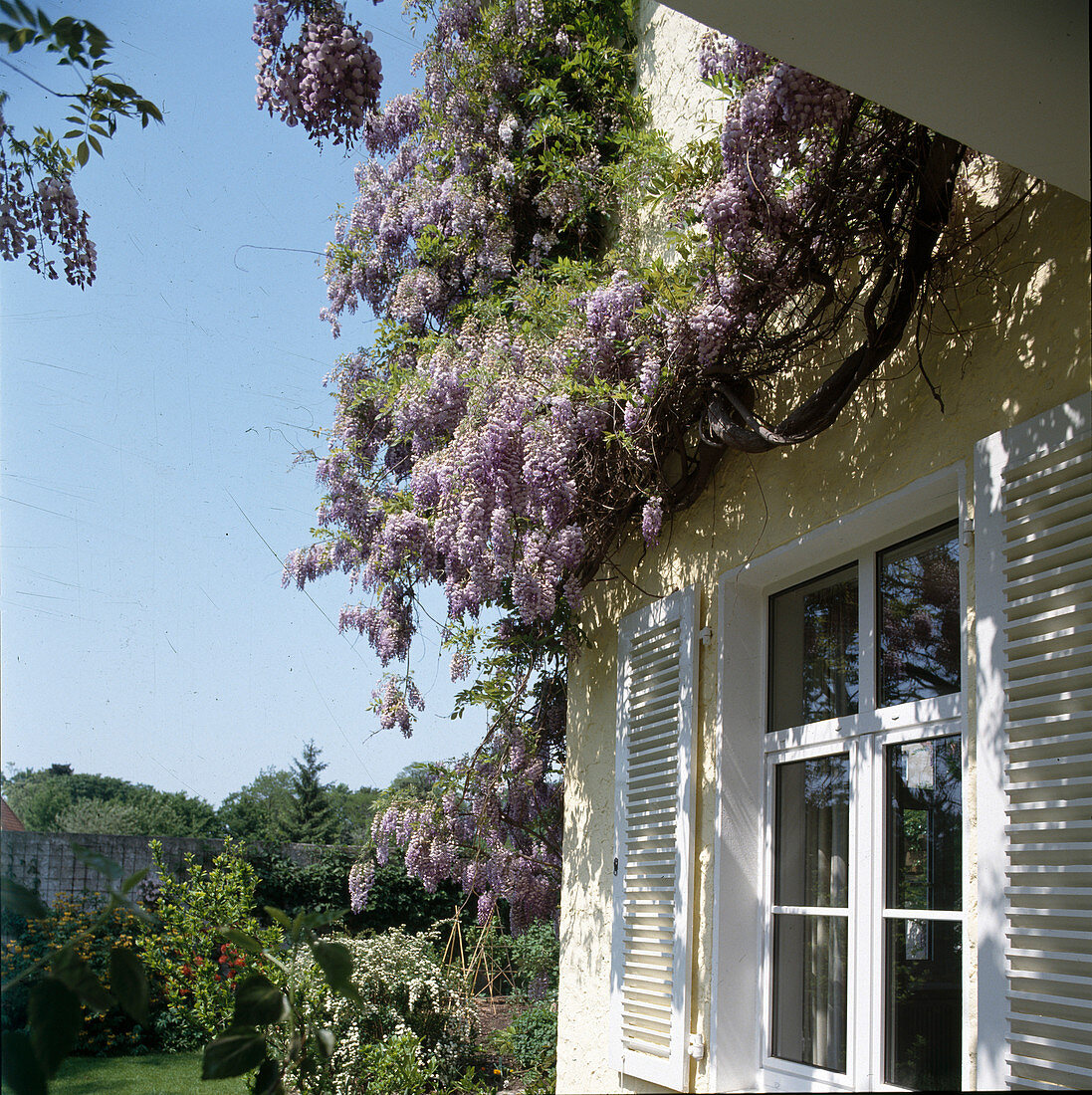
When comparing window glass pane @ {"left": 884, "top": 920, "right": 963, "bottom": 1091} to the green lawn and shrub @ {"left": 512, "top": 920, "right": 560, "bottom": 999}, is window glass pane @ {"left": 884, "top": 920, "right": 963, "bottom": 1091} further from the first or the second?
shrub @ {"left": 512, "top": 920, "right": 560, "bottom": 999}

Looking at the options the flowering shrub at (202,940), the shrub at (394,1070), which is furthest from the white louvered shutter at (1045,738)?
the shrub at (394,1070)

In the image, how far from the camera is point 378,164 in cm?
597

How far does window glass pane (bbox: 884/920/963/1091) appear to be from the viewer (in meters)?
2.28

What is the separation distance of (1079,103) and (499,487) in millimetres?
2273

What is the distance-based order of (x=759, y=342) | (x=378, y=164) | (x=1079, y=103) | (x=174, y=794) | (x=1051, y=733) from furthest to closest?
(x=174, y=794) → (x=378, y=164) → (x=759, y=342) → (x=1051, y=733) → (x=1079, y=103)

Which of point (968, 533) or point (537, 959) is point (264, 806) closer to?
point (537, 959)

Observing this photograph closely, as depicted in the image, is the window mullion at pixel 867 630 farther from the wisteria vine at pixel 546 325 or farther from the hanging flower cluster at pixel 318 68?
the hanging flower cluster at pixel 318 68

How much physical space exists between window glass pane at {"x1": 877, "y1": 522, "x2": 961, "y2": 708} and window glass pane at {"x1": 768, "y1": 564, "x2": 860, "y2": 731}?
133 millimetres

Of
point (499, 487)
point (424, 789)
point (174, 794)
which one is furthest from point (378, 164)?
point (174, 794)

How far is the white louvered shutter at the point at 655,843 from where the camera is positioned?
323cm

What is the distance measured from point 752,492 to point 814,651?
0.55 metres

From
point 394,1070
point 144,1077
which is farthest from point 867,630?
point 144,1077

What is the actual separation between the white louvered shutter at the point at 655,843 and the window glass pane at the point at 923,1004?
2.72ft

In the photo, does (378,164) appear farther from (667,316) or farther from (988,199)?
(988,199)
